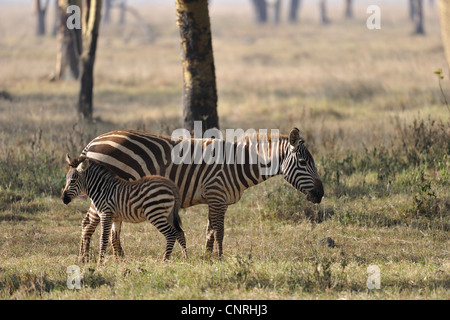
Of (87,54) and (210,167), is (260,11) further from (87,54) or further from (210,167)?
(210,167)

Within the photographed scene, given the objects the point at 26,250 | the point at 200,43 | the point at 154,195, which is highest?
the point at 200,43

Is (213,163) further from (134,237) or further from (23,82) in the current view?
(23,82)

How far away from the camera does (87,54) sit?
1816 cm

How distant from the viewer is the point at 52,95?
909 inches

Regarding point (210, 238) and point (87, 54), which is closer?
point (210, 238)

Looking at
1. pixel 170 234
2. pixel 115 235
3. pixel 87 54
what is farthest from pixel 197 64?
pixel 87 54

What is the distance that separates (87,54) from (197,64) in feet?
21.0

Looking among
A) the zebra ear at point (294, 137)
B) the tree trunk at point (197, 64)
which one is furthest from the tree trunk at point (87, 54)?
the zebra ear at point (294, 137)

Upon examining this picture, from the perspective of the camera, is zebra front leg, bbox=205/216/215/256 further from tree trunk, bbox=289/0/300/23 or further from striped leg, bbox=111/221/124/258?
tree trunk, bbox=289/0/300/23

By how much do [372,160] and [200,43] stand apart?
12.1 feet

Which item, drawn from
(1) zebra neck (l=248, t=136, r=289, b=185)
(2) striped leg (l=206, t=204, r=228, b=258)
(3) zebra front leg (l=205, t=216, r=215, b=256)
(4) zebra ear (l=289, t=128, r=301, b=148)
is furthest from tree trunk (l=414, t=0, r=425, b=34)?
(2) striped leg (l=206, t=204, r=228, b=258)

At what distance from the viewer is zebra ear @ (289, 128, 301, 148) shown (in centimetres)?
848
